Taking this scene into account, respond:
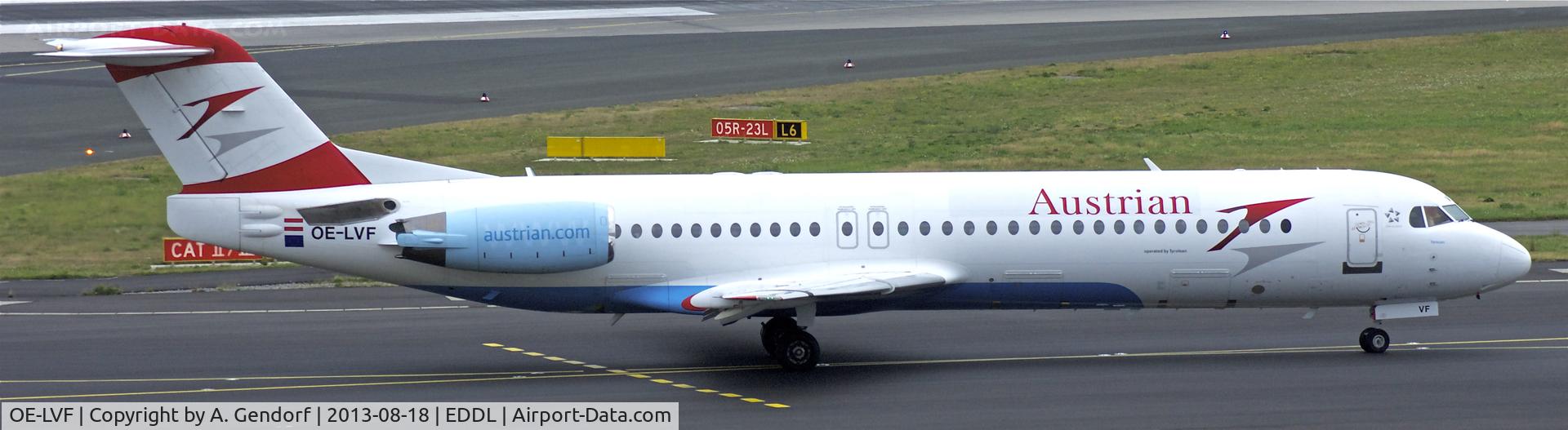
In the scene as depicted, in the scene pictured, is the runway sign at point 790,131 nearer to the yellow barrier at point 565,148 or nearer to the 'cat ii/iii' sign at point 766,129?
the 'cat ii/iii' sign at point 766,129

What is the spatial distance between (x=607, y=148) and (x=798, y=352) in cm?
2407

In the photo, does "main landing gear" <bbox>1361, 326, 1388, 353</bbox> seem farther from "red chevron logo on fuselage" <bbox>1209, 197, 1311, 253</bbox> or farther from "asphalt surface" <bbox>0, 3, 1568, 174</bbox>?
"asphalt surface" <bbox>0, 3, 1568, 174</bbox>

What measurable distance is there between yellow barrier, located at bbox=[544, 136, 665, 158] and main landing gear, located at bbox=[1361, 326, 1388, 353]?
25792 mm

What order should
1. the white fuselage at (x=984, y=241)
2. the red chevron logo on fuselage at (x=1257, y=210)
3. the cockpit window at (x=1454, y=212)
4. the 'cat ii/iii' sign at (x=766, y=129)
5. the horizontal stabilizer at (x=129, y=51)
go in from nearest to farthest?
1. the horizontal stabilizer at (x=129, y=51)
2. the white fuselage at (x=984, y=241)
3. the red chevron logo on fuselage at (x=1257, y=210)
4. the cockpit window at (x=1454, y=212)
5. the 'cat ii/iii' sign at (x=766, y=129)

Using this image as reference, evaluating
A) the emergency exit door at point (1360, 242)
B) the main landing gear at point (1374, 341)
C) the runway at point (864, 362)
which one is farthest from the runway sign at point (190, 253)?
the main landing gear at point (1374, 341)

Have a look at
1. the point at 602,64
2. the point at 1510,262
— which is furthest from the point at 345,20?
the point at 1510,262

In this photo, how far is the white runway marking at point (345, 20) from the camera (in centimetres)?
6462

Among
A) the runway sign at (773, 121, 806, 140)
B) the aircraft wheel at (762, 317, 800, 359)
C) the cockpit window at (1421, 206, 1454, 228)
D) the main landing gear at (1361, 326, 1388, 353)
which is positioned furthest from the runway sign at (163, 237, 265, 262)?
the cockpit window at (1421, 206, 1454, 228)

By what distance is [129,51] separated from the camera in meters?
20.8

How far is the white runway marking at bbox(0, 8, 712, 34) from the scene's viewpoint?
64625 mm

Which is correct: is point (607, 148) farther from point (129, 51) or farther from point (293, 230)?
point (129, 51)

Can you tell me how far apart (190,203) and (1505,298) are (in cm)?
2268

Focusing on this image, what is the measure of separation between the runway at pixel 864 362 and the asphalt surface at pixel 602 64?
2150cm

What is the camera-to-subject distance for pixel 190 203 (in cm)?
2200
